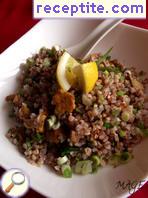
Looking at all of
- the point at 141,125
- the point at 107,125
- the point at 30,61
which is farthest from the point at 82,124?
the point at 30,61

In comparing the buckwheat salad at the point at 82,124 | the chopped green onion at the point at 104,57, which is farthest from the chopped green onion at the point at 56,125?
the chopped green onion at the point at 104,57

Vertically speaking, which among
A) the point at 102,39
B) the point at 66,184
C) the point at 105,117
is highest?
the point at 102,39

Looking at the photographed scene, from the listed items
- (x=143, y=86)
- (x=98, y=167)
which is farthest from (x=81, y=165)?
(x=143, y=86)

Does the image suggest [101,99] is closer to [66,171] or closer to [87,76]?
[87,76]

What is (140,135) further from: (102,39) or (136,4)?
(136,4)

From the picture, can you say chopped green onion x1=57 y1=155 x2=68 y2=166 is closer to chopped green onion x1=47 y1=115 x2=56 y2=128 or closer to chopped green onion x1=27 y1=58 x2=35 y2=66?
chopped green onion x1=47 y1=115 x2=56 y2=128
